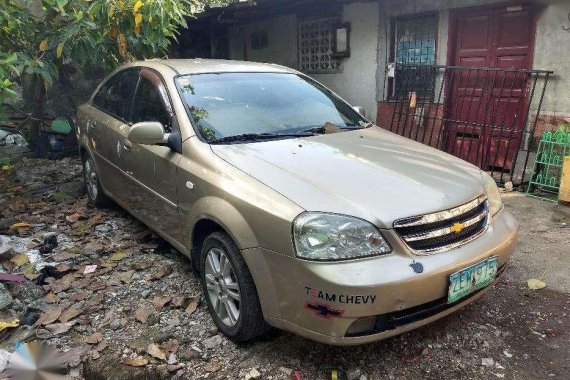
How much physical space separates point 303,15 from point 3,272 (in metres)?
7.12

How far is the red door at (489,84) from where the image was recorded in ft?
18.7

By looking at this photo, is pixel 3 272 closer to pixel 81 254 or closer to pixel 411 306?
pixel 81 254

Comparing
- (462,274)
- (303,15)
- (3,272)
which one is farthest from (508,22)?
(3,272)

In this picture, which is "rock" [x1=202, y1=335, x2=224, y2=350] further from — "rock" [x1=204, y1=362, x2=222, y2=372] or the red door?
the red door

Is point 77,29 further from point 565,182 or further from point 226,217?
point 565,182

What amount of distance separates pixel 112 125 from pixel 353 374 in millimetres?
3001

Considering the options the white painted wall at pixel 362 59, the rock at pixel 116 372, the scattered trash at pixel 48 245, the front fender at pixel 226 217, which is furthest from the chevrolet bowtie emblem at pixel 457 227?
the white painted wall at pixel 362 59

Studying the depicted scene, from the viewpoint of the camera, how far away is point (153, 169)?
3207 mm

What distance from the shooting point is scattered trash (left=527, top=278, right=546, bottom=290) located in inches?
126

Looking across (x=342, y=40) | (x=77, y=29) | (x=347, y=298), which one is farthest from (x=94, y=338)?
(x=342, y=40)

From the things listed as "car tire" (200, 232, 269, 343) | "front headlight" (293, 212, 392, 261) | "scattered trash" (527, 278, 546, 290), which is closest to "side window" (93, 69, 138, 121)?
"car tire" (200, 232, 269, 343)

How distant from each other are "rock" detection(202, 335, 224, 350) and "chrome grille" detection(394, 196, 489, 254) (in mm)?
1275

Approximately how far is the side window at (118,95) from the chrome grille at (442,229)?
8.91 feet

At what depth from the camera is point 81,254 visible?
3842 millimetres
